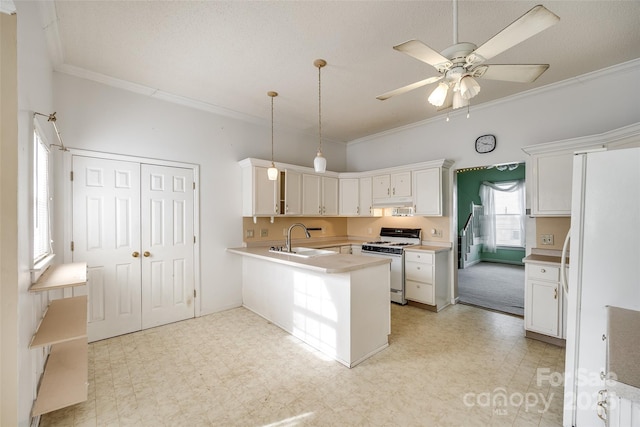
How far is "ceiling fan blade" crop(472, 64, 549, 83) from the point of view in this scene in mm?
1719

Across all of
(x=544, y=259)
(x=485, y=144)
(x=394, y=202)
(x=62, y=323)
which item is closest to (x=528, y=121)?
(x=485, y=144)

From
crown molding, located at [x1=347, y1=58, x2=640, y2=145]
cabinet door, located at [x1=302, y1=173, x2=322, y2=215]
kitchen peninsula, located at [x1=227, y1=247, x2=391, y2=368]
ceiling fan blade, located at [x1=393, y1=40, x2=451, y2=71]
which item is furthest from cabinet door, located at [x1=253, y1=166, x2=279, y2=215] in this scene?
ceiling fan blade, located at [x1=393, y1=40, x2=451, y2=71]

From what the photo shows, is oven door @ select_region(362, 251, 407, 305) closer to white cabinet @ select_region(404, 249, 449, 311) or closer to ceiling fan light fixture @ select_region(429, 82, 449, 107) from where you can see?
white cabinet @ select_region(404, 249, 449, 311)

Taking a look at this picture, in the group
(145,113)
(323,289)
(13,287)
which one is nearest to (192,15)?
(145,113)

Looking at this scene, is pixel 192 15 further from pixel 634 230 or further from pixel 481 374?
pixel 481 374

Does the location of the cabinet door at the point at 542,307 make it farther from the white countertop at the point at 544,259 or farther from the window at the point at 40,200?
the window at the point at 40,200

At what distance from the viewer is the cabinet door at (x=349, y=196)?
17.0 ft

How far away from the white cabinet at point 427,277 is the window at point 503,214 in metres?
4.43

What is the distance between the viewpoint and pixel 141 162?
3.34 meters

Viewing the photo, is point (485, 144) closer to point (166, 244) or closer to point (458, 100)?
point (458, 100)

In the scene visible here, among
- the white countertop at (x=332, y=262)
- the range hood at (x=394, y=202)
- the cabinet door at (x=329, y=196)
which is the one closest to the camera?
the white countertop at (x=332, y=262)

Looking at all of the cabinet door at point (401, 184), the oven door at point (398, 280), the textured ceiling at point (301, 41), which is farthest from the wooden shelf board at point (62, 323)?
the cabinet door at point (401, 184)

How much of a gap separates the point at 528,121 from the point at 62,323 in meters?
5.21

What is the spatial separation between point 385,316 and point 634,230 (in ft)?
6.54
